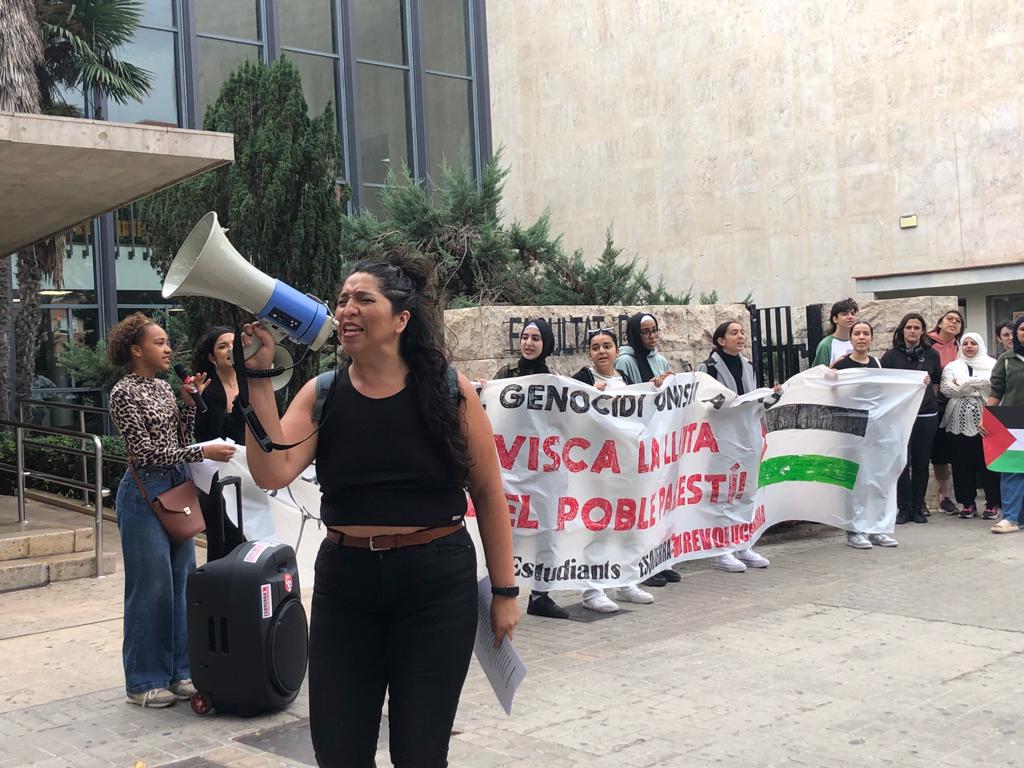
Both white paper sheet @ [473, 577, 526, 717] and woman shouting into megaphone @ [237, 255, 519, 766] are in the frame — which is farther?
A: white paper sheet @ [473, 577, 526, 717]

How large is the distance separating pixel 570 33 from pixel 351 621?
31.0 m

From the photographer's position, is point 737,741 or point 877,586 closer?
point 737,741

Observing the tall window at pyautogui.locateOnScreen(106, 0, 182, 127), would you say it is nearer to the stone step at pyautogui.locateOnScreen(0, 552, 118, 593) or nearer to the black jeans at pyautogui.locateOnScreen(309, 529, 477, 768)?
the stone step at pyautogui.locateOnScreen(0, 552, 118, 593)

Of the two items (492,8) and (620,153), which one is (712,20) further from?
(492,8)

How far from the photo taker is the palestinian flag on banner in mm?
10406

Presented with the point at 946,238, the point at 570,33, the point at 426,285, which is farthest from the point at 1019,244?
the point at 426,285

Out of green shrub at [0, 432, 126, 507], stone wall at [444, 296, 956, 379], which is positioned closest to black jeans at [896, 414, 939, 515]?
stone wall at [444, 296, 956, 379]

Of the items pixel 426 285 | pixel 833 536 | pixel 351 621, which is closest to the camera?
pixel 351 621

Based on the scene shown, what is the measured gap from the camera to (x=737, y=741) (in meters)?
4.74

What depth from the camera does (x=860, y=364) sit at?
984 centimetres

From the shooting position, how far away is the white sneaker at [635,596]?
7.51m

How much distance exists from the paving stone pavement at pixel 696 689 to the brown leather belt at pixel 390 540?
1841 mm

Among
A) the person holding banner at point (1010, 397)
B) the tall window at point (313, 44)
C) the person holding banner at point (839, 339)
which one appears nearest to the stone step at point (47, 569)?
the person holding banner at point (839, 339)

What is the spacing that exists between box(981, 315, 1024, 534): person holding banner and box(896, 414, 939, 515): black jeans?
1.62 feet
